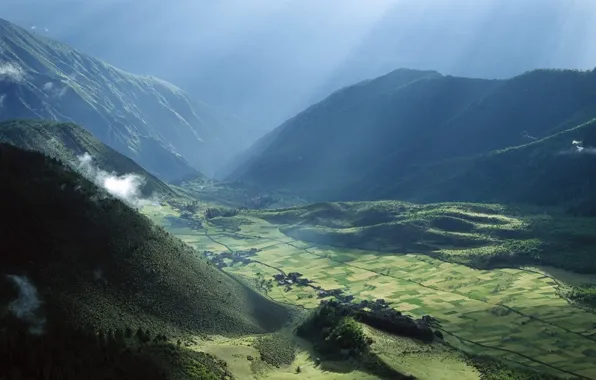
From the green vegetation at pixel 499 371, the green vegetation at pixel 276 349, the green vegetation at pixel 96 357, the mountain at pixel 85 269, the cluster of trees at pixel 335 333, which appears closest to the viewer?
the green vegetation at pixel 96 357

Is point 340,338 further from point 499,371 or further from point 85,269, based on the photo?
point 85,269

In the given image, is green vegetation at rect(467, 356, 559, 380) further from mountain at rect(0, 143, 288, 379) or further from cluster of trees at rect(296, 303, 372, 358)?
mountain at rect(0, 143, 288, 379)

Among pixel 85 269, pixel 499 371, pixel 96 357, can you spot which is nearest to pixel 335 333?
pixel 499 371

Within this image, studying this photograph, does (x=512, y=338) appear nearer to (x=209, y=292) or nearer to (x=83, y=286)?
(x=209, y=292)

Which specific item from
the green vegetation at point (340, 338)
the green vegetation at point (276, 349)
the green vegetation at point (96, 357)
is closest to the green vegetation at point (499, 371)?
the green vegetation at point (340, 338)

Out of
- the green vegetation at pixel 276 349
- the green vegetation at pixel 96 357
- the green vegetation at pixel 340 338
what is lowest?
the green vegetation at pixel 96 357

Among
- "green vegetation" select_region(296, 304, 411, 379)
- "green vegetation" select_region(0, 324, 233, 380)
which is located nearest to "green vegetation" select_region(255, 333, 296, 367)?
"green vegetation" select_region(296, 304, 411, 379)

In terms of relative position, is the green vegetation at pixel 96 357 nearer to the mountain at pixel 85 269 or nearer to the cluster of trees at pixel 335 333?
the mountain at pixel 85 269

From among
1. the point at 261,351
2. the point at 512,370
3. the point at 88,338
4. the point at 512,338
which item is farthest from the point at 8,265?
the point at 512,338
